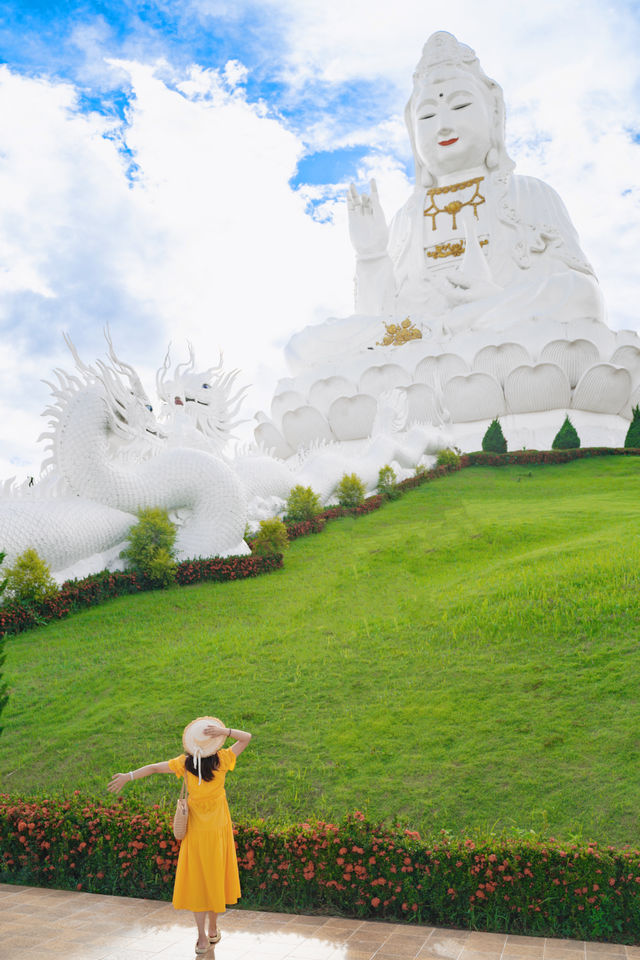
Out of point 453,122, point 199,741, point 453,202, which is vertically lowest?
point 199,741

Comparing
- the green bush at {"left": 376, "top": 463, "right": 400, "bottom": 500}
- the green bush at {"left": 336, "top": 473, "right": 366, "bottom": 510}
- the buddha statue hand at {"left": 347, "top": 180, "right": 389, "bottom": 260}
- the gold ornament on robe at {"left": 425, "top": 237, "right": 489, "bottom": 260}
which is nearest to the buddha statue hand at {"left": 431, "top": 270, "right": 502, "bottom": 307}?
the gold ornament on robe at {"left": 425, "top": 237, "right": 489, "bottom": 260}

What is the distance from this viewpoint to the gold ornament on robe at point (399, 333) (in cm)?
2116

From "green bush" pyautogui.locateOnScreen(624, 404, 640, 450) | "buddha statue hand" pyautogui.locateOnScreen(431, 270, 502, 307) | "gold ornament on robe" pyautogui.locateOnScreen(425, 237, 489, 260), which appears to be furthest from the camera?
"gold ornament on robe" pyautogui.locateOnScreen(425, 237, 489, 260)

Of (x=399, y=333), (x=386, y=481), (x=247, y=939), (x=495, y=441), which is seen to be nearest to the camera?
(x=247, y=939)

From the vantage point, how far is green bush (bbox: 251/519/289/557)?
31.4 feet

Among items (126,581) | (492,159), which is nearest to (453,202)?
(492,159)

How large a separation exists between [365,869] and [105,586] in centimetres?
557

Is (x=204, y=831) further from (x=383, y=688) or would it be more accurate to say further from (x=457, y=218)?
(x=457, y=218)

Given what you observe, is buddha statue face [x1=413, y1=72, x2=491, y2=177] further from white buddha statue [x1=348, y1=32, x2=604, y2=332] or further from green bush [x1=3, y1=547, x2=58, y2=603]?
green bush [x1=3, y1=547, x2=58, y2=603]

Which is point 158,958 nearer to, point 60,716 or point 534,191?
point 60,716

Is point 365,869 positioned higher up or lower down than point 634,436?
lower down

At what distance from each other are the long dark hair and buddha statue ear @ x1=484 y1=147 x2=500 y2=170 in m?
24.4

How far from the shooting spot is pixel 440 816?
4.01 meters

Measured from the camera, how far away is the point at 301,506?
1172 centimetres
